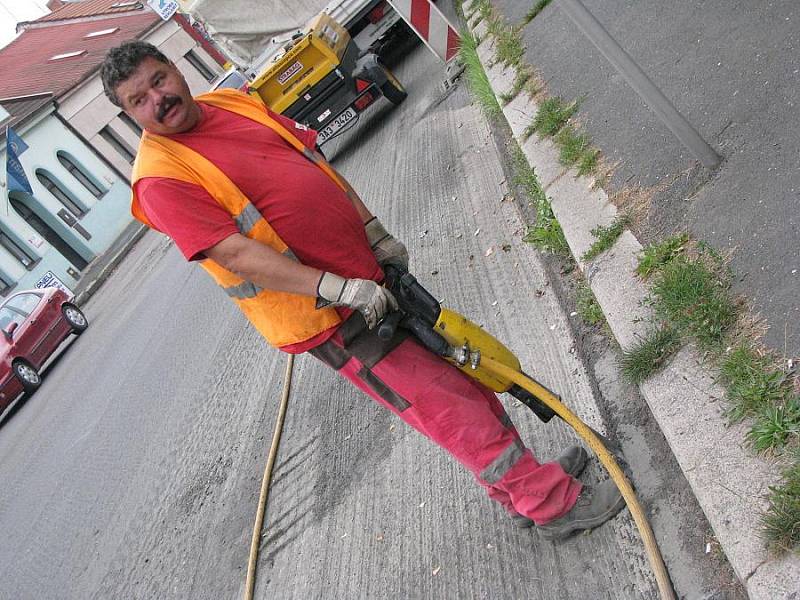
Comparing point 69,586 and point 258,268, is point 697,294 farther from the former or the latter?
point 69,586

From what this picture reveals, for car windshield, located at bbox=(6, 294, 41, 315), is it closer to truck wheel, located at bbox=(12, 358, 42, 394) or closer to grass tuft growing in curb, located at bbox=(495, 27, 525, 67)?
truck wheel, located at bbox=(12, 358, 42, 394)

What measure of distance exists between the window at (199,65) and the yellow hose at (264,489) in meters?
34.9

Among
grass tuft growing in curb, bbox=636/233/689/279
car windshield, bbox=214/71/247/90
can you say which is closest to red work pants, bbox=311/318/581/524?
grass tuft growing in curb, bbox=636/233/689/279

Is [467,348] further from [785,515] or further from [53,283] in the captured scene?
[53,283]

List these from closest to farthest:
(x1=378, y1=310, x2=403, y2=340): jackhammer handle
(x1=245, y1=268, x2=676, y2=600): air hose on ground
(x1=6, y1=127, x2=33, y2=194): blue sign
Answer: (x1=378, y1=310, x2=403, y2=340): jackhammer handle
(x1=245, y1=268, x2=676, y2=600): air hose on ground
(x1=6, y1=127, x2=33, y2=194): blue sign

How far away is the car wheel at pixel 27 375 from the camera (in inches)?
520

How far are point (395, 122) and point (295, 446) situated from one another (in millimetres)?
6829

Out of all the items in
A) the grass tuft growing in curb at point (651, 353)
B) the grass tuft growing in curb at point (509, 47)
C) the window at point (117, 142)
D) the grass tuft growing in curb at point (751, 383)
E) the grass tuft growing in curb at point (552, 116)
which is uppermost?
the window at point (117, 142)

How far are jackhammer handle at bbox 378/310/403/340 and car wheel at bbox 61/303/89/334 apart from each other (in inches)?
521

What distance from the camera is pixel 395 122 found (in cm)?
1082

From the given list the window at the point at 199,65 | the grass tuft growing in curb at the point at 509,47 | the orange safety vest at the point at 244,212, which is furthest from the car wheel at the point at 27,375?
the window at the point at 199,65

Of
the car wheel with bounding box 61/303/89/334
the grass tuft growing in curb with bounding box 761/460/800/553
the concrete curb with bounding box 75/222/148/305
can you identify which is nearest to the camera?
the grass tuft growing in curb with bounding box 761/460/800/553

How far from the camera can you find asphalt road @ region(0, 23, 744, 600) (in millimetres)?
3135

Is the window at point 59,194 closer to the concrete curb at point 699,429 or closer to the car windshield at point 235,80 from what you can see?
the car windshield at point 235,80
